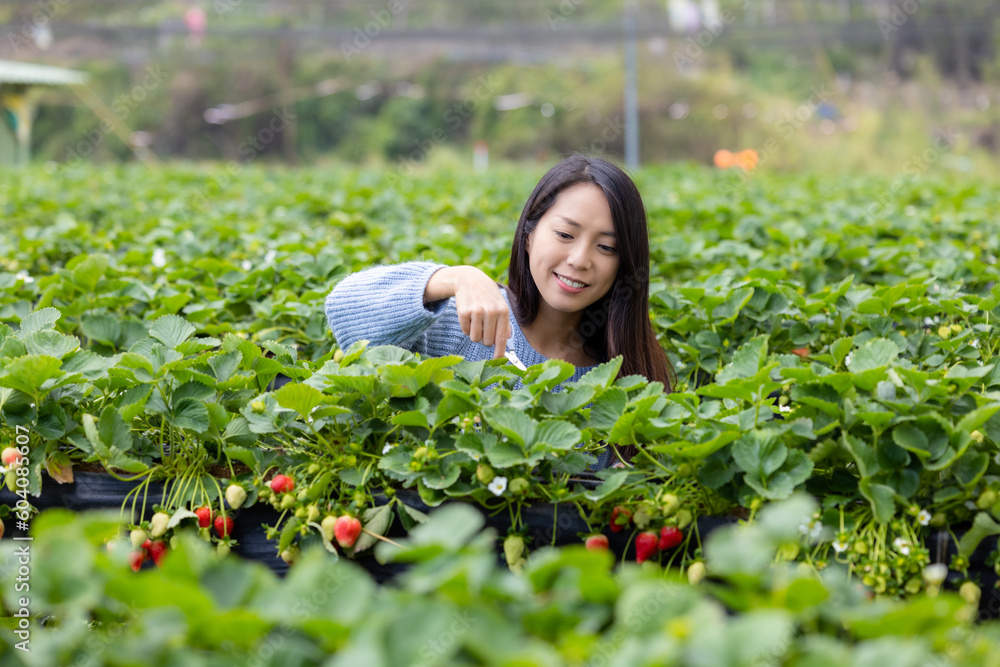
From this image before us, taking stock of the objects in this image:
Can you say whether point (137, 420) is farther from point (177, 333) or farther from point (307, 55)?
point (307, 55)

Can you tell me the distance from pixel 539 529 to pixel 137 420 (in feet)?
2.57

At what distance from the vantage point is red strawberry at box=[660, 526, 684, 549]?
54.9 inches

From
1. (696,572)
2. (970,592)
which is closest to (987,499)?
(970,592)

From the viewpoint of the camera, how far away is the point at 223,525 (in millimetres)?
1513

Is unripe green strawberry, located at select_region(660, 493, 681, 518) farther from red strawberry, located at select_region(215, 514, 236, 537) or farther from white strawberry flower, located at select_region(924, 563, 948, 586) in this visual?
red strawberry, located at select_region(215, 514, 236, 537)

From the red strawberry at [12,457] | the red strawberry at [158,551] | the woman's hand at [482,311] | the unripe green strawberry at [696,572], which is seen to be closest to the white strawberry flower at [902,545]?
the unripe green strawberry at [696,572]

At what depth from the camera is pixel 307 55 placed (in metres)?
30.3

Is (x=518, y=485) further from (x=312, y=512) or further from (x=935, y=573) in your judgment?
(x=935, y=573)

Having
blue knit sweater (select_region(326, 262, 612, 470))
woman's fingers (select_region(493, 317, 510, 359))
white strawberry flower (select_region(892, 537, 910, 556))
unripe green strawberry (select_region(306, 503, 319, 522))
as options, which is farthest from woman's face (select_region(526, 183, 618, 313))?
white strawberry flower (select_region(892, 537, 910, 556))

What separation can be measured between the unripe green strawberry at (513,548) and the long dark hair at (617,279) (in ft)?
2.48

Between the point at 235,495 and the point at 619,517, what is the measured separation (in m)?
0.63

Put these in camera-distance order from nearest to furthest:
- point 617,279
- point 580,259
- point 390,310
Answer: point 390,310 → point 580,259 → point 617,279

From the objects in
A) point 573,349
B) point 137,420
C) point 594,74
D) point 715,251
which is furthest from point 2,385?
point 594,74

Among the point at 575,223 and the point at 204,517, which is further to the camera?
the point at 575,223
